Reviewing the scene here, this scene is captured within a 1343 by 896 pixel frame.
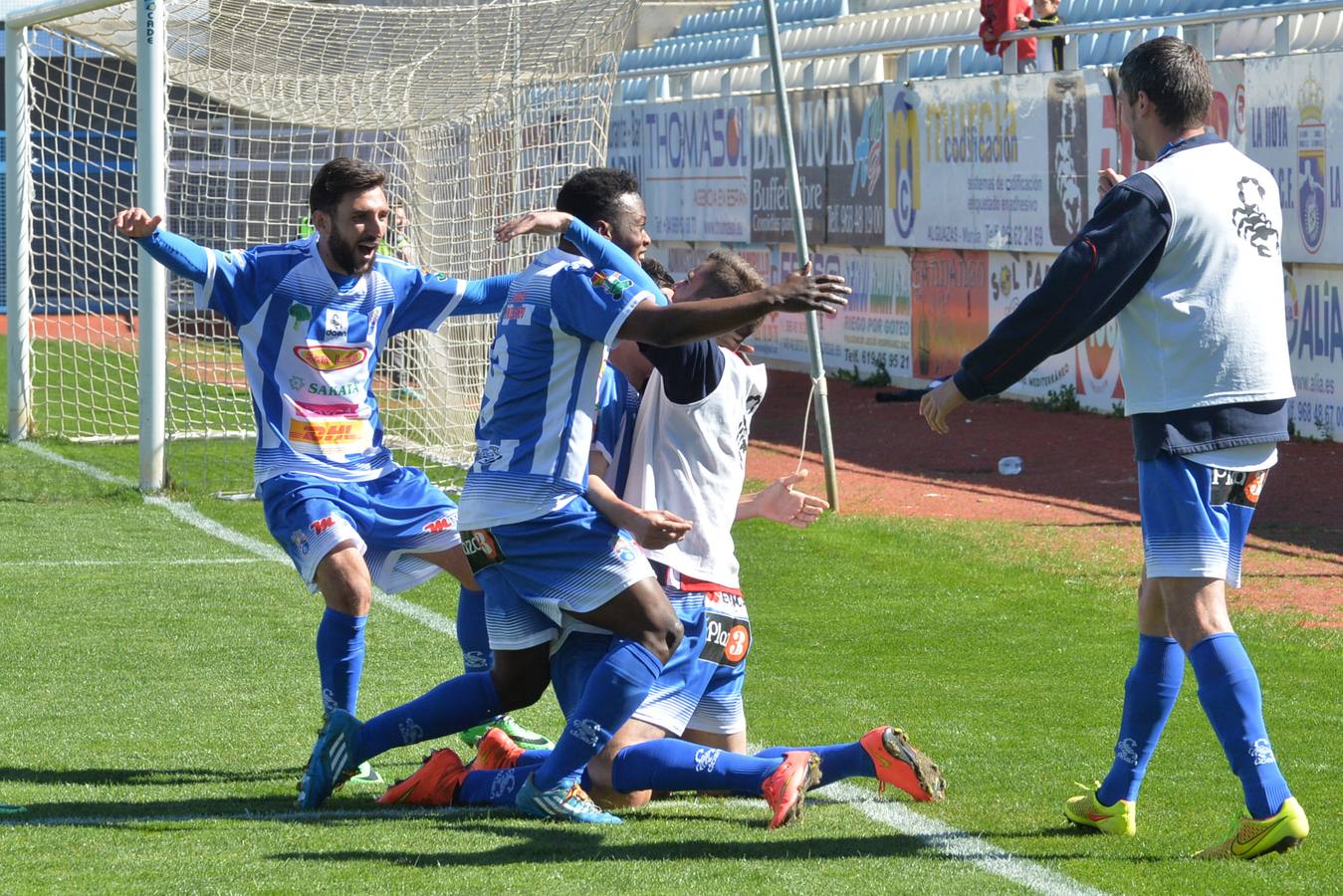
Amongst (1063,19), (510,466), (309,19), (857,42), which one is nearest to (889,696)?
(510,466)

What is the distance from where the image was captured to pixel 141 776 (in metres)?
5.25

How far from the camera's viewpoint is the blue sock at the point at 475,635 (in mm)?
5461

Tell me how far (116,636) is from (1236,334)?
4.89m

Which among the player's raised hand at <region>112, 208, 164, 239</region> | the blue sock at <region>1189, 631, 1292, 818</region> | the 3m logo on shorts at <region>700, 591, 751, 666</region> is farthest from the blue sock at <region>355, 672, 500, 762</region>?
the blue sock at <region>1189, 631, 1292, 818</region>

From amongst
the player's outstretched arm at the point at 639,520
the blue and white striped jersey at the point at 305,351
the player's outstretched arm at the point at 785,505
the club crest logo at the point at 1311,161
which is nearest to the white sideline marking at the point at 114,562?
the blue and white striped jersey at the point at 305,351

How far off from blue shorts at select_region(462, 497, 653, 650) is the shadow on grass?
1.12 meters

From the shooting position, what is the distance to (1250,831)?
4.11 metres

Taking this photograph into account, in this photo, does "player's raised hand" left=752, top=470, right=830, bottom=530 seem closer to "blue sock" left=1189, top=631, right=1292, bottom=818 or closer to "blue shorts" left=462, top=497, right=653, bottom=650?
"blue shorts" left=462, top=497, right=653, bottom=650

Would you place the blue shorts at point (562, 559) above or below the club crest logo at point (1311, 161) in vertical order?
below

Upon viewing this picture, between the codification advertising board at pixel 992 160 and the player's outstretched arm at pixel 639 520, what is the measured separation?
10.1 meters

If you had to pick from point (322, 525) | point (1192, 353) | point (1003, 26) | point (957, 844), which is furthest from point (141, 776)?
point (1003, 26)

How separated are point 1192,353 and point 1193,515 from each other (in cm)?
36

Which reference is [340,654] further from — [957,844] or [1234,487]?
[1234,487]

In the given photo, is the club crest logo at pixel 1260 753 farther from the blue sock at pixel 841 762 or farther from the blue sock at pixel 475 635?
the blue sock at pixel 475 635
